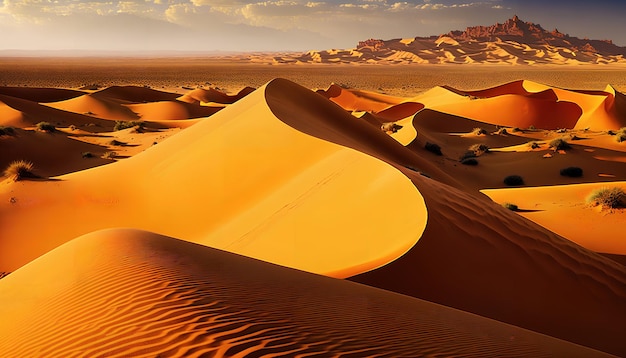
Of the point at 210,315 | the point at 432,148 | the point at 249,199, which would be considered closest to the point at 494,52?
the point at 432,148

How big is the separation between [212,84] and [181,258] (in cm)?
6892

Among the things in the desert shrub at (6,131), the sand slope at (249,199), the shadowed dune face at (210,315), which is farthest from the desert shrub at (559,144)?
the desert shrub at (6,131)

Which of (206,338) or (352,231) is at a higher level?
(206,338)

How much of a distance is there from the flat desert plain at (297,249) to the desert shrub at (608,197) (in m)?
0.07

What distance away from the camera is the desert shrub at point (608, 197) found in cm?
1163

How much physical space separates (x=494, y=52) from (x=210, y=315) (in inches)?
6151

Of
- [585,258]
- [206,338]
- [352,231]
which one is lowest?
[585,258]

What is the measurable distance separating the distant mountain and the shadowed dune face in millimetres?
136102

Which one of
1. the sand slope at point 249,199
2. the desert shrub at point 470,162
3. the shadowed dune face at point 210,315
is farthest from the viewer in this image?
the desert shrub at point 470,162

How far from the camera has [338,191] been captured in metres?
9.03

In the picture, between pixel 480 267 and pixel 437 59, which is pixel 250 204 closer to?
pixel 480 267

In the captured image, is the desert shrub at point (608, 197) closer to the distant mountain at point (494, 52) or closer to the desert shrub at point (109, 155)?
the desert shrub at point (109, 155)

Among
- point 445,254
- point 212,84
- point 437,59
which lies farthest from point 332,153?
point 437,59

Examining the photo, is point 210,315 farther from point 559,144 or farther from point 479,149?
point 479,149
